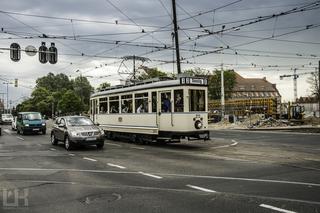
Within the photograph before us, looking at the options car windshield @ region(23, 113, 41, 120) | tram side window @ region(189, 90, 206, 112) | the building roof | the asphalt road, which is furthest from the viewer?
the building roof

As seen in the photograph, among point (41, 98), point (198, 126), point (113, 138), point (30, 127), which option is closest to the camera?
point (198, 126)

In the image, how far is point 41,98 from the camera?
435 ft

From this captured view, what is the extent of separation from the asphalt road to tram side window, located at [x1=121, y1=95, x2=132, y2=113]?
26.1ft

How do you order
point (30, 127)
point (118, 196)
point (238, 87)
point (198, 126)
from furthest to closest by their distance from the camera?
point (238, 87), point (30, 127), point (198, 126), point (118, 196)

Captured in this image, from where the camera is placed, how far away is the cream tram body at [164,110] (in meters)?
20.0

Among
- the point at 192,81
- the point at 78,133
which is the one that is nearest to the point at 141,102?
the point at 192,81

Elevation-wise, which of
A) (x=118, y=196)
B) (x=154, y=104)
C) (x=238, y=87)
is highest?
(x=238, y=87)

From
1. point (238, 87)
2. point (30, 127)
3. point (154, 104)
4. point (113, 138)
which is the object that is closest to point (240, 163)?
point (154, 104)

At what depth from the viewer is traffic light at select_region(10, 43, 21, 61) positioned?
2556 centimetres

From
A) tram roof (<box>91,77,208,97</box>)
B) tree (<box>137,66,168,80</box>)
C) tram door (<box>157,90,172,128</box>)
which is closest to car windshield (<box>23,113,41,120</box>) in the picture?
tram roof (<box>91,77,208,97</box>)

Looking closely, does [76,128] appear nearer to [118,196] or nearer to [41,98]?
[118,196]

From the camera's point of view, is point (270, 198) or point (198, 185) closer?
point (270, 198)

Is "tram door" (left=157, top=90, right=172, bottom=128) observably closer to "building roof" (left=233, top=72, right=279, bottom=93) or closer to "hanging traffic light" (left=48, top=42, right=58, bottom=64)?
"hanging traffic light" (left=48, top=42, right=58, bottom=64)

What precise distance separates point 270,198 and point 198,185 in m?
2.00
